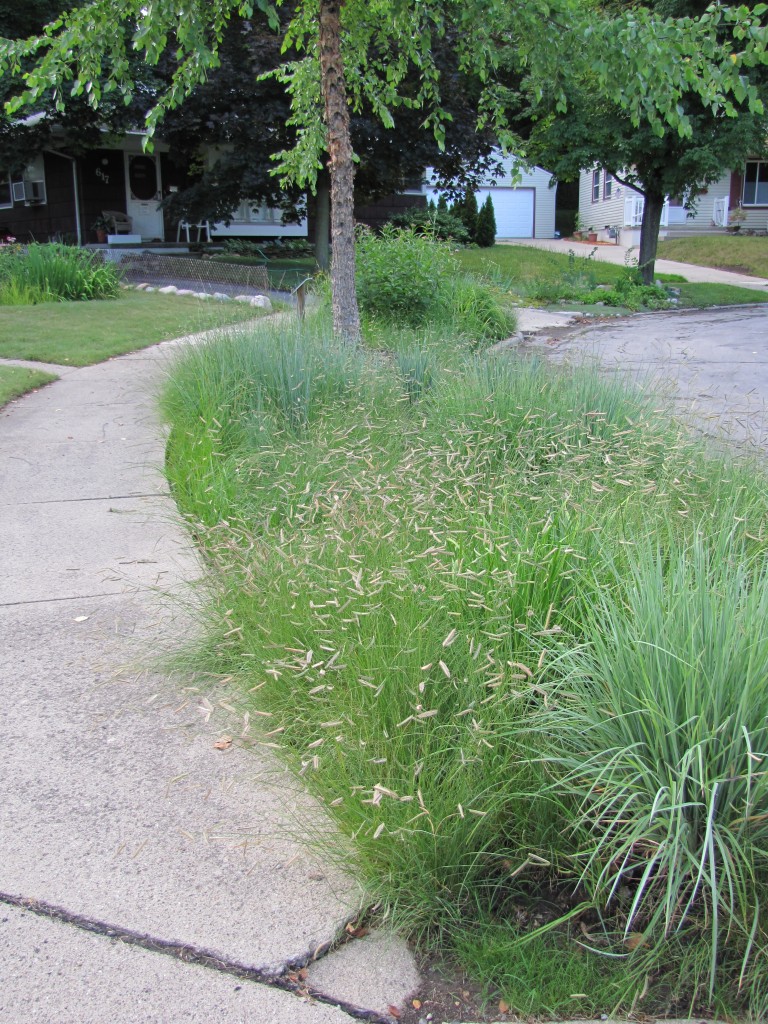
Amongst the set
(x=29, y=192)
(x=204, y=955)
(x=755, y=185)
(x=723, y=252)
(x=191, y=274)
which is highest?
(x=755, y=185)

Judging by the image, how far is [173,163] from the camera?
2728 cm

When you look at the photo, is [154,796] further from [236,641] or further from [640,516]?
[640,516]

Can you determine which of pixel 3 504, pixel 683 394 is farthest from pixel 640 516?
pixel 683 394

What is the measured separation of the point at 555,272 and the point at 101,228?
12272mm

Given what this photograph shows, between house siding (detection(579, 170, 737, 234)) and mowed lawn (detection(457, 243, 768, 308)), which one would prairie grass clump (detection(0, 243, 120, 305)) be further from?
house siding (detection(579, 170, 737, 234))

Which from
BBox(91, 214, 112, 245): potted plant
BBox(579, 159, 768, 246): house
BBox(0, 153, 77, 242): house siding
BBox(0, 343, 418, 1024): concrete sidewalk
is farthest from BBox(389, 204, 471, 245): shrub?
BBox(0, 343, 418, 1024): concrete sidewalk

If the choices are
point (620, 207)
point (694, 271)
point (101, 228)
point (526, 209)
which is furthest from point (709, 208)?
point (101, 228)

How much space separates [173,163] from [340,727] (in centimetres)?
2747

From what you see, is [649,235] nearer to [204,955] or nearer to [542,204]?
[204,955]

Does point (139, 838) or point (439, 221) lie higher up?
point (439, 221)

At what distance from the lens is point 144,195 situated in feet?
89.8

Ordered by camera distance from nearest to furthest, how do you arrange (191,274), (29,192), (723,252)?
(191,274)
(29,192)
(723,252)

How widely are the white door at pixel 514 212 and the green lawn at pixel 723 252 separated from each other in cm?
916

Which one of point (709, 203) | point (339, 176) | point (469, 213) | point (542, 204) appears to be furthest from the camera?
point (542, 204)
